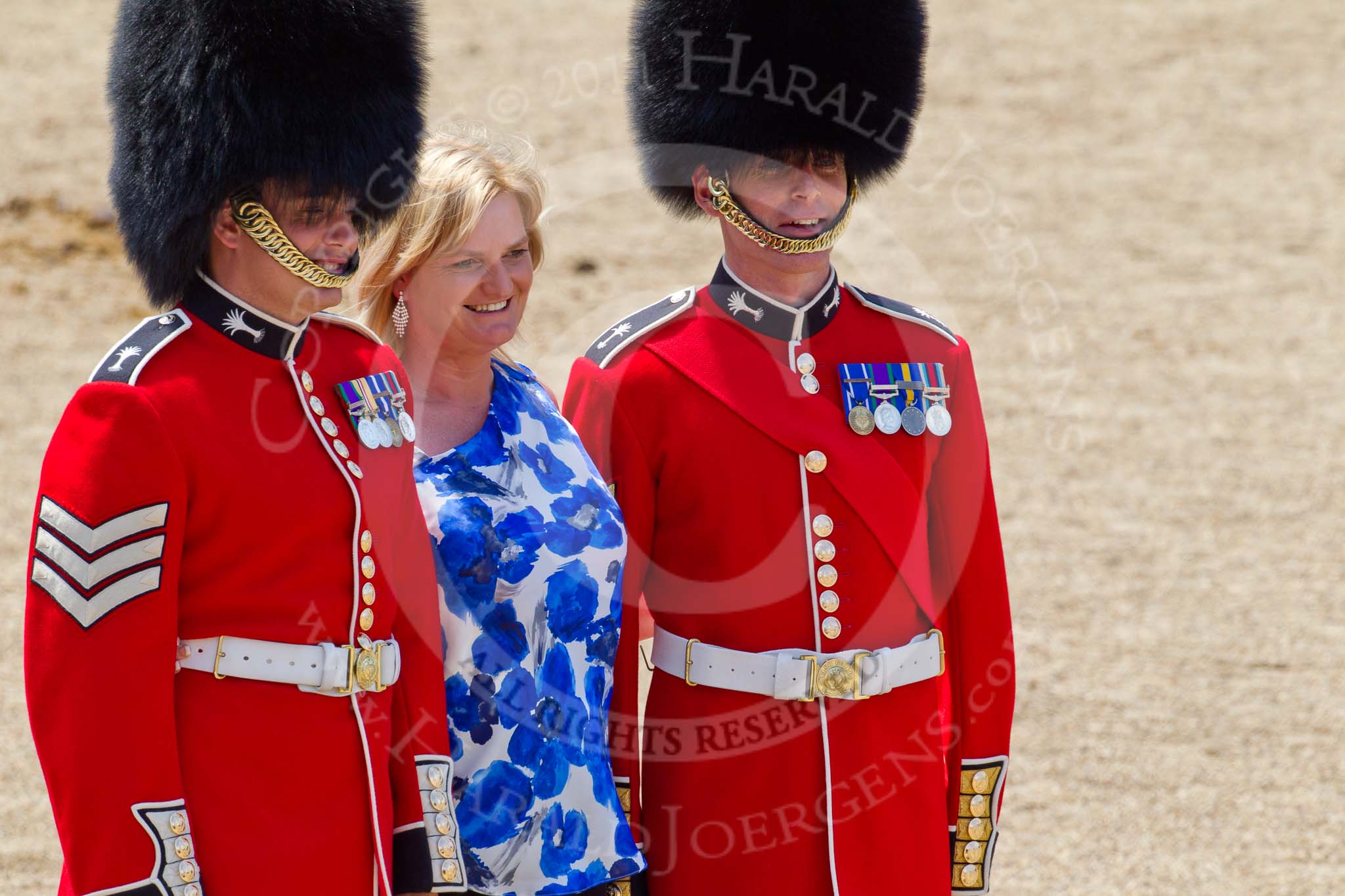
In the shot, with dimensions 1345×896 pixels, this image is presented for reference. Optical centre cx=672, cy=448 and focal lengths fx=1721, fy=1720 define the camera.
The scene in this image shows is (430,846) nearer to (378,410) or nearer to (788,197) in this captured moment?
(378,410)

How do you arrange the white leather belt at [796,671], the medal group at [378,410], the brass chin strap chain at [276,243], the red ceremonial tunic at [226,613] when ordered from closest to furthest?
the red ceremonial tunic at [226,613] → the brass chin strap chain at [276,243] → the medal group at [378,410] → the white leather belt at [796,671]

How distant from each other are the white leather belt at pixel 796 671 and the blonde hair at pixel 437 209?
628mm

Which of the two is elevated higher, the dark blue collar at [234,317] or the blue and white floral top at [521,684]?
the dark blue collar at [234,317]

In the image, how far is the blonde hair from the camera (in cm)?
242

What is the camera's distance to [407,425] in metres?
2.26

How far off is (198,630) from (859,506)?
928mm

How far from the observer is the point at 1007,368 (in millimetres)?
6699

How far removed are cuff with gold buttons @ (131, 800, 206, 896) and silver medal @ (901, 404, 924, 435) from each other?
112cm

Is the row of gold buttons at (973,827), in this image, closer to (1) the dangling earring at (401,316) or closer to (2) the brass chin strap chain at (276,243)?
(1) the dangling earring at (401,316)

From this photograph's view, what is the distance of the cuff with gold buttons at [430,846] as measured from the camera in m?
2.19

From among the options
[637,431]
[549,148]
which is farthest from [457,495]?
[549,148]

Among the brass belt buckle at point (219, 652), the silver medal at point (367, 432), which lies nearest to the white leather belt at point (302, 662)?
the brass belt buckle at point (219, 652)

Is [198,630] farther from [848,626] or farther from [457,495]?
[848,626]

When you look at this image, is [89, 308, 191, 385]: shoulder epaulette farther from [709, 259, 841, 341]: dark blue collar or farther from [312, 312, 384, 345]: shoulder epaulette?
[709, 259, 841, 341]: dark blue collar
